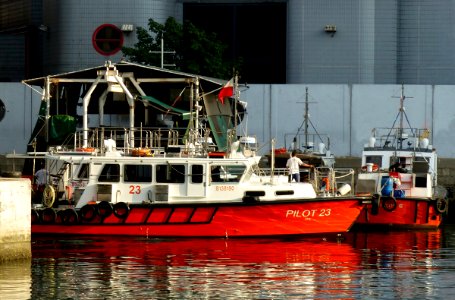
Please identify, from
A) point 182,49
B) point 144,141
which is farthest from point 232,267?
point 182,49

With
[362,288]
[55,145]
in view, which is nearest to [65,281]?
[362,288]

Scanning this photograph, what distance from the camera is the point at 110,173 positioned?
43219 millimetres

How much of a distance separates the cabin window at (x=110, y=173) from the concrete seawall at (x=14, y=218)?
6348 millimetres

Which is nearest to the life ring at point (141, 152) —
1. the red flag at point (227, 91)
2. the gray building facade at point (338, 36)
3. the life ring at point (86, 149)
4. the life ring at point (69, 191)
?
the life ring at point (86, 149)

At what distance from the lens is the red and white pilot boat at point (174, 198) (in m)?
42.8

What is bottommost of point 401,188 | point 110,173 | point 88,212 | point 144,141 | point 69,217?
point 69,217

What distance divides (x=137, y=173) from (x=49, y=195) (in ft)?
7.97

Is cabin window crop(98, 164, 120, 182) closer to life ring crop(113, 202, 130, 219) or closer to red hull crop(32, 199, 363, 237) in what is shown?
life ring crop(113, 202, 130, 219)


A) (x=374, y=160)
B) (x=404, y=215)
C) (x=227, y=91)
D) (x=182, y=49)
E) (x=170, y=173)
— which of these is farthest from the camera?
(x=182, y=49)

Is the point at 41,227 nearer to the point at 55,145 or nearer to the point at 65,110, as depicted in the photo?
the point at 55,145

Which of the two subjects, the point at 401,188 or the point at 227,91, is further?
the point at 401,188

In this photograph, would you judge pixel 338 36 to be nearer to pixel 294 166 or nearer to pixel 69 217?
pixel 294 166

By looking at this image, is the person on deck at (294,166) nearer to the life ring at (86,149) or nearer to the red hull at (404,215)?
the red hull at (404,215)

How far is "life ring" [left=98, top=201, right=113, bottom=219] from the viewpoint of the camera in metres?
42.7
